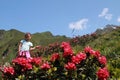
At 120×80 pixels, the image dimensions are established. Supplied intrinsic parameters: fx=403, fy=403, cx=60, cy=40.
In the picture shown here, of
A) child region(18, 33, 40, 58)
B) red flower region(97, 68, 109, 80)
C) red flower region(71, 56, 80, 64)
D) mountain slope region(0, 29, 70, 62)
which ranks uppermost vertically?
mountain slope region(0, 29, 70, 62)

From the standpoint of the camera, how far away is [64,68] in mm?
9328

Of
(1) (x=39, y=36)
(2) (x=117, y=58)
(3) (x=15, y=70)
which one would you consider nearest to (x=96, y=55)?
(3) (x=15, y=70)

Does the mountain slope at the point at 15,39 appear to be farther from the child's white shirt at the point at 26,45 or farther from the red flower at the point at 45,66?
the red flower at the point at 45,66

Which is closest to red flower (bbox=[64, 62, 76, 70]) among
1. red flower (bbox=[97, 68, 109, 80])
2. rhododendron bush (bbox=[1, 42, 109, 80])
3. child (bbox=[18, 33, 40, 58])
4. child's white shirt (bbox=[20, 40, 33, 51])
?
rhododendron bush (bbox=[1, 42, 109, 80])

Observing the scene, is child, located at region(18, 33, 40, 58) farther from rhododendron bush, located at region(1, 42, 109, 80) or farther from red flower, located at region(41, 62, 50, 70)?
red flower, located at region(41, 62, 50, 70)

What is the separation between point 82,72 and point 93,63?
13.3 inches

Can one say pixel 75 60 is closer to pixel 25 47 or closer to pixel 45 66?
pixel 45 66

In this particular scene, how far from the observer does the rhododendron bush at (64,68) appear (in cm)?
920

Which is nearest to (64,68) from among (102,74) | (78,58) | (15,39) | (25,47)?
(78,58)

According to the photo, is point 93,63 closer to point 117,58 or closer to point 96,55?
point 96,55

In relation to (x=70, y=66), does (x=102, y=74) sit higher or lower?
lower

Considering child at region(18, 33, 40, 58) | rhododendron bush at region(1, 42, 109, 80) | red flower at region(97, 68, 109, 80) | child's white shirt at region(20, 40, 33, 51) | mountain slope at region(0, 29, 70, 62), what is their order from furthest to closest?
mountain slope at region(0, 29, 70, 62)
child's white shirt at region(20, 40, 33, 51)
child at region(18, 33, 40, 58)
rhododendron bush at region(1, 42, 109, 80)
red flower at region(97, 68, 109, 80)

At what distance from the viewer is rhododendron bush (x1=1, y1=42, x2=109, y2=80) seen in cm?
920

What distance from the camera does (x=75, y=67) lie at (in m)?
9.16
